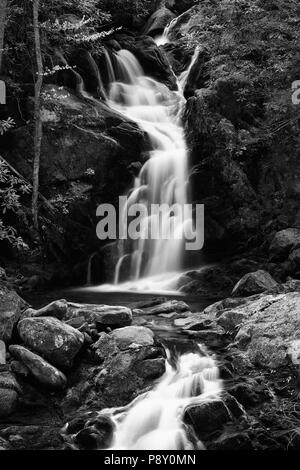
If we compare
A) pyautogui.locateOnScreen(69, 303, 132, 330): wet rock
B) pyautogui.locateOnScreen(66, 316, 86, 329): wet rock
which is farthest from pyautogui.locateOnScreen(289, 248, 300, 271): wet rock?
pyautogui.locateOnScreen(66, 316, 86, 329): wet rock

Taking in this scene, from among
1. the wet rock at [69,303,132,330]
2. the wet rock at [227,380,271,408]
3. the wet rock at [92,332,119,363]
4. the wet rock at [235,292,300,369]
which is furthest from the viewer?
the wet rock at [69,303,132,330]

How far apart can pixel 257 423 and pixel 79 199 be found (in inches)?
372

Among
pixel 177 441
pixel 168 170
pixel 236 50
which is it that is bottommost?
pixel 177 441

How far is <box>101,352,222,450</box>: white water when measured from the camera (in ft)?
16.7

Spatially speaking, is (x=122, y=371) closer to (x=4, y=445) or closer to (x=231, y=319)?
(x=4, y=445)

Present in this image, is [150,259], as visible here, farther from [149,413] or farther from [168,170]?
[149,413]

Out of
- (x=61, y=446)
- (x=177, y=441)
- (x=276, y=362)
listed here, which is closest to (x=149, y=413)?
(x=177, y=441)

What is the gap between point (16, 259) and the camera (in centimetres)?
1246

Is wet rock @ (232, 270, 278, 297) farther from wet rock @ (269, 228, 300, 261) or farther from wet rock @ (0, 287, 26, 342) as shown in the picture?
wet rock @ (0, 287, 26, 342)

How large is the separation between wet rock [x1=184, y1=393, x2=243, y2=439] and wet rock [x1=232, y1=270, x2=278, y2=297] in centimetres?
475

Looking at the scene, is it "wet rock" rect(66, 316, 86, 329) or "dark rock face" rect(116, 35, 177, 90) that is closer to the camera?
"wet rock" rect(66, 316, 86, 329)

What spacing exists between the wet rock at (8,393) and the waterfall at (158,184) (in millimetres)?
7277

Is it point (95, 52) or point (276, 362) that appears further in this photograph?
point (95, 52)

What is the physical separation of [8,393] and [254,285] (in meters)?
6.09
